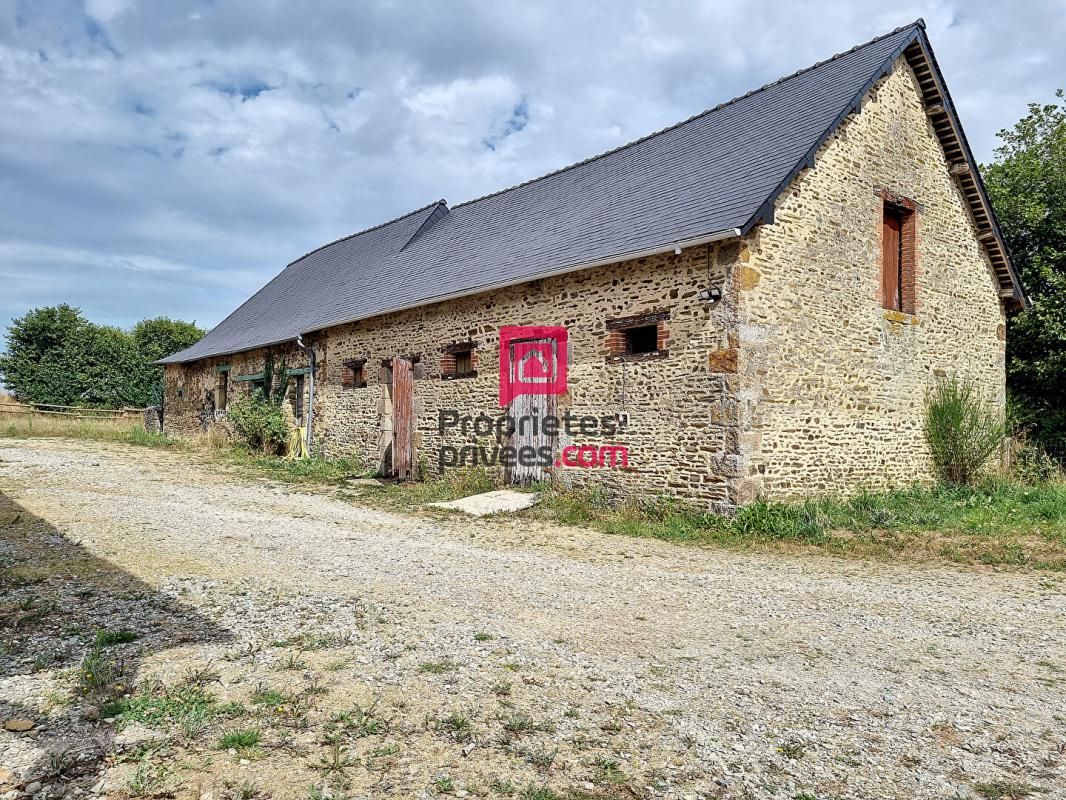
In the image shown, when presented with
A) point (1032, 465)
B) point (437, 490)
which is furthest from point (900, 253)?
point (437, 490)

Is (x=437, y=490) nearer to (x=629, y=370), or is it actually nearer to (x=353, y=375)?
(x=629, y=370)

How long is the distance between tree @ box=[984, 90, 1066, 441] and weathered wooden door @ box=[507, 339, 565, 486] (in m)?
9.68

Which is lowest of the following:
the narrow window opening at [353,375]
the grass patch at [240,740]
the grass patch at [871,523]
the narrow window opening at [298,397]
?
the grass patch at [871,523]

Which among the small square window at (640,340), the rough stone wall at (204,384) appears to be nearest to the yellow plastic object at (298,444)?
the rough stone wall at (204,384)

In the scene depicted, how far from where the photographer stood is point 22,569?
521cm

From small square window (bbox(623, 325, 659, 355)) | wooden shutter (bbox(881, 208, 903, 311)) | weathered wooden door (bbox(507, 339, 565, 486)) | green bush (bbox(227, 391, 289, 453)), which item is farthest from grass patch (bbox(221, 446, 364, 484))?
wooden shutter (bbox(881, 208, 903, 311))

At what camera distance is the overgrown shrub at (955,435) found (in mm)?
10586

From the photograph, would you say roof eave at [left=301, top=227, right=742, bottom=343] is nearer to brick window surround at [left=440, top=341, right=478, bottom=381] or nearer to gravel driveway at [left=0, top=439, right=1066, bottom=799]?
brick window surround at [left=440, top=341, right=478, bottom=381]

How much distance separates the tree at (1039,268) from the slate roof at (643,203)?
2554mm

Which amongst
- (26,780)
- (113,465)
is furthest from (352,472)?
(26,780)

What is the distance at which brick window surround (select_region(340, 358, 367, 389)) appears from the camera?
1392 centimetres

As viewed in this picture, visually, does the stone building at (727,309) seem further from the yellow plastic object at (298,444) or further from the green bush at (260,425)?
the green bush at (260,425)

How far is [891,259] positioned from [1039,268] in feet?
21.9

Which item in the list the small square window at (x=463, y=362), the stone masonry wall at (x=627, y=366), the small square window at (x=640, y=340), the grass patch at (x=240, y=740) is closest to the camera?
the grass patch at (x=240, y=740)
